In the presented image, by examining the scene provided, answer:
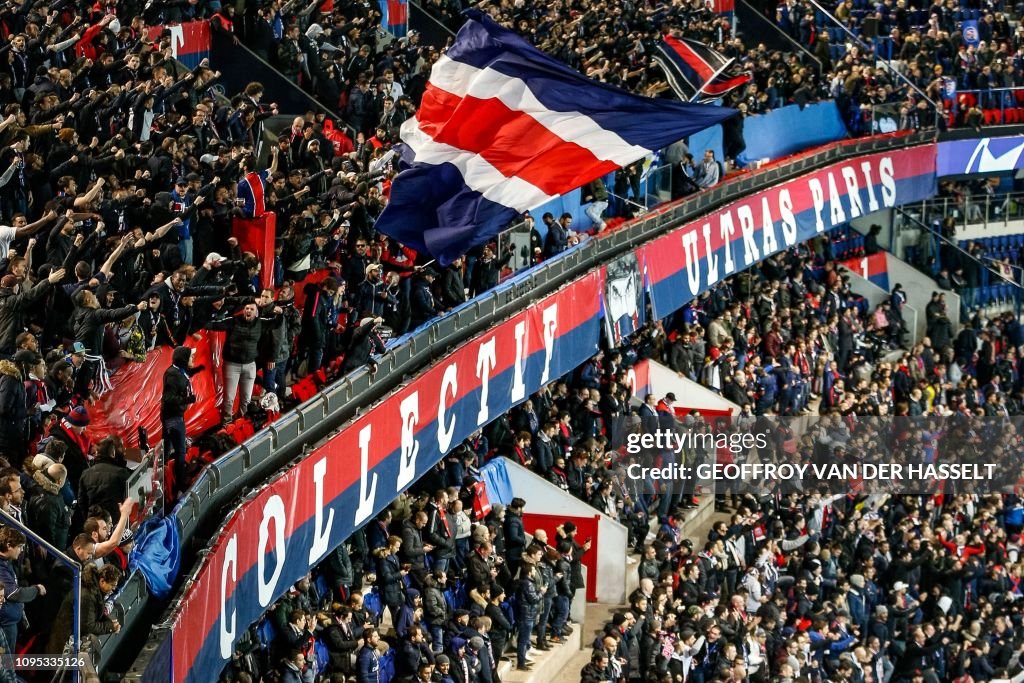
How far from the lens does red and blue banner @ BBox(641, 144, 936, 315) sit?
24.3 metres

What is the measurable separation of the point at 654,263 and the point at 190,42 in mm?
6537

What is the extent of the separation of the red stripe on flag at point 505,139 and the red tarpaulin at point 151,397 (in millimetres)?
3184

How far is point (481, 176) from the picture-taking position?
53.4 feet

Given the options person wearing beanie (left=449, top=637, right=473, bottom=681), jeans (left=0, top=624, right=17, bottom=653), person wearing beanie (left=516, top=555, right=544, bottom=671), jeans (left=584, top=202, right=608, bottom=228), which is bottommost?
person wearing beanie (left=516, top=555, right=544, bottom=671)

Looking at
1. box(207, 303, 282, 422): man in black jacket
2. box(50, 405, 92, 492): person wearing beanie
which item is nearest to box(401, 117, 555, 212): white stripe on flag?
box(207, 303, 282, 422): man in black jacket

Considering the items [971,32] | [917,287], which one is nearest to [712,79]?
[917,287]

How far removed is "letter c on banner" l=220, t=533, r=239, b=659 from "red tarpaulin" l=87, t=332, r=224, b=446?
3.97 ft

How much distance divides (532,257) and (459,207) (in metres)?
5.18

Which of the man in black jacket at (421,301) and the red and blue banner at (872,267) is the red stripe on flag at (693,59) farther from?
the man in black jacket at (421,301)

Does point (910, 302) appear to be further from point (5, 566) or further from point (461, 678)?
point (5, 566)

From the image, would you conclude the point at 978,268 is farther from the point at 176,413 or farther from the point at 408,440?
the point at 176,413

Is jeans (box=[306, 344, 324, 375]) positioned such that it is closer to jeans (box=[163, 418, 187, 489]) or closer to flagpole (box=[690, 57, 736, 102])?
jeans (box=[163, 418, 187, 489])

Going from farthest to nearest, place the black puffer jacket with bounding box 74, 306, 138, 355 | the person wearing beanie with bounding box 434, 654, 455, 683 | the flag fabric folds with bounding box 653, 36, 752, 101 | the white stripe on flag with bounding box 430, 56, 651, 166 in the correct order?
the flag fabric folds with bounding box 653, 36, 752, 101 < the white stripe on flag with bounding box 430, 56, 651, 166 < the person wearing beanie with bounding box 434, 654, 455, 683 < the black puffer jacket with bounding box 74, 306, 138, 355

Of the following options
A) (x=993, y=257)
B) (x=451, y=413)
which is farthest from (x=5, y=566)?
(x=993, y=257)
